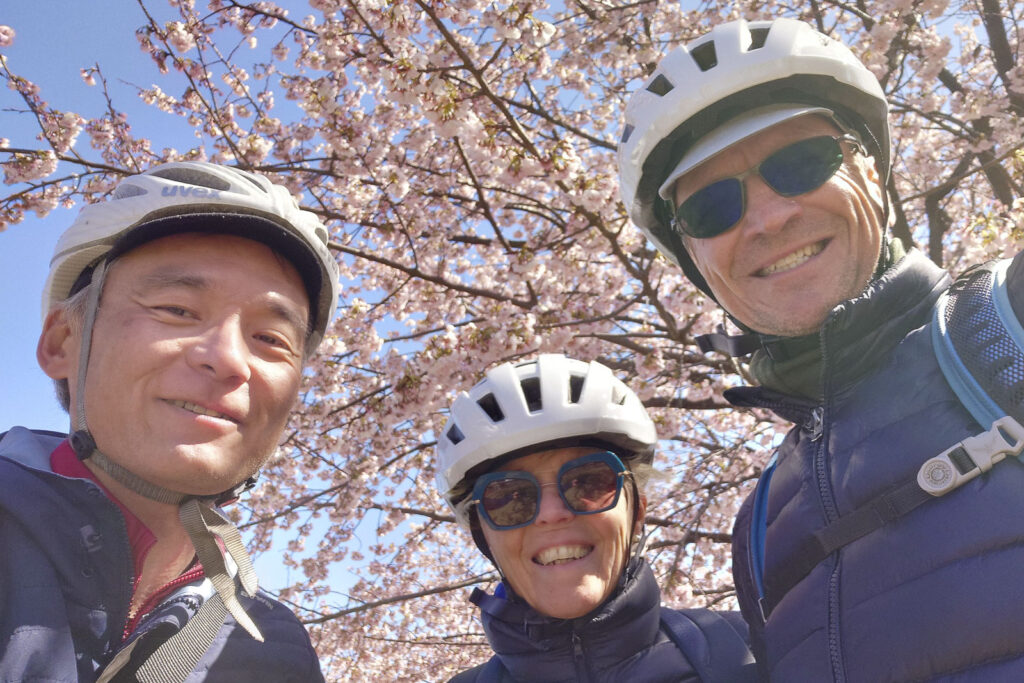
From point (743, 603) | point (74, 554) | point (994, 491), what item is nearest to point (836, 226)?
point (994, 491)

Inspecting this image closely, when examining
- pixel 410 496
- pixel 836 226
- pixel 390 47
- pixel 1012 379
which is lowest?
pixel 1012 379

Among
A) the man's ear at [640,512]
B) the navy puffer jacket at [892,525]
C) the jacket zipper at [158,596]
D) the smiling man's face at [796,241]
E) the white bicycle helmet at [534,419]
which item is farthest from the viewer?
the man's ear at [640,512]

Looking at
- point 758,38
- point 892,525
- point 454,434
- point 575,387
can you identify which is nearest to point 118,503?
point 454,434

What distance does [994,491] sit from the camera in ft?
4.89

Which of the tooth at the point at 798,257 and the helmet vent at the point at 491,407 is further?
the helmet vent at the point at 491,407

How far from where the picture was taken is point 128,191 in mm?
2391

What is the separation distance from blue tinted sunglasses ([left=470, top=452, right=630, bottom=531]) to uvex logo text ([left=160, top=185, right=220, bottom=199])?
158cm

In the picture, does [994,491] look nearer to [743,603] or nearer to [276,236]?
[743,603]

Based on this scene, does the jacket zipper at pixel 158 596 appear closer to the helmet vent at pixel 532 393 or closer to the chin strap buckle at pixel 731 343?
the helmet vent at pixel 532 393

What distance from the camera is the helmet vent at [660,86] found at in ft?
8.44

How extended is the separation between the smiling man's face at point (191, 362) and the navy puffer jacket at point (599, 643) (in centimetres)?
125

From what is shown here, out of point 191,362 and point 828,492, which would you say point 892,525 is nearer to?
point 828,492

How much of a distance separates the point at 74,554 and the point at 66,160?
736cm

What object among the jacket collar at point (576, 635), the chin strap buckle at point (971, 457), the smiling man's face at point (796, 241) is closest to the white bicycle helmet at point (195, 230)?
the jacket collar at point (576, 635)
